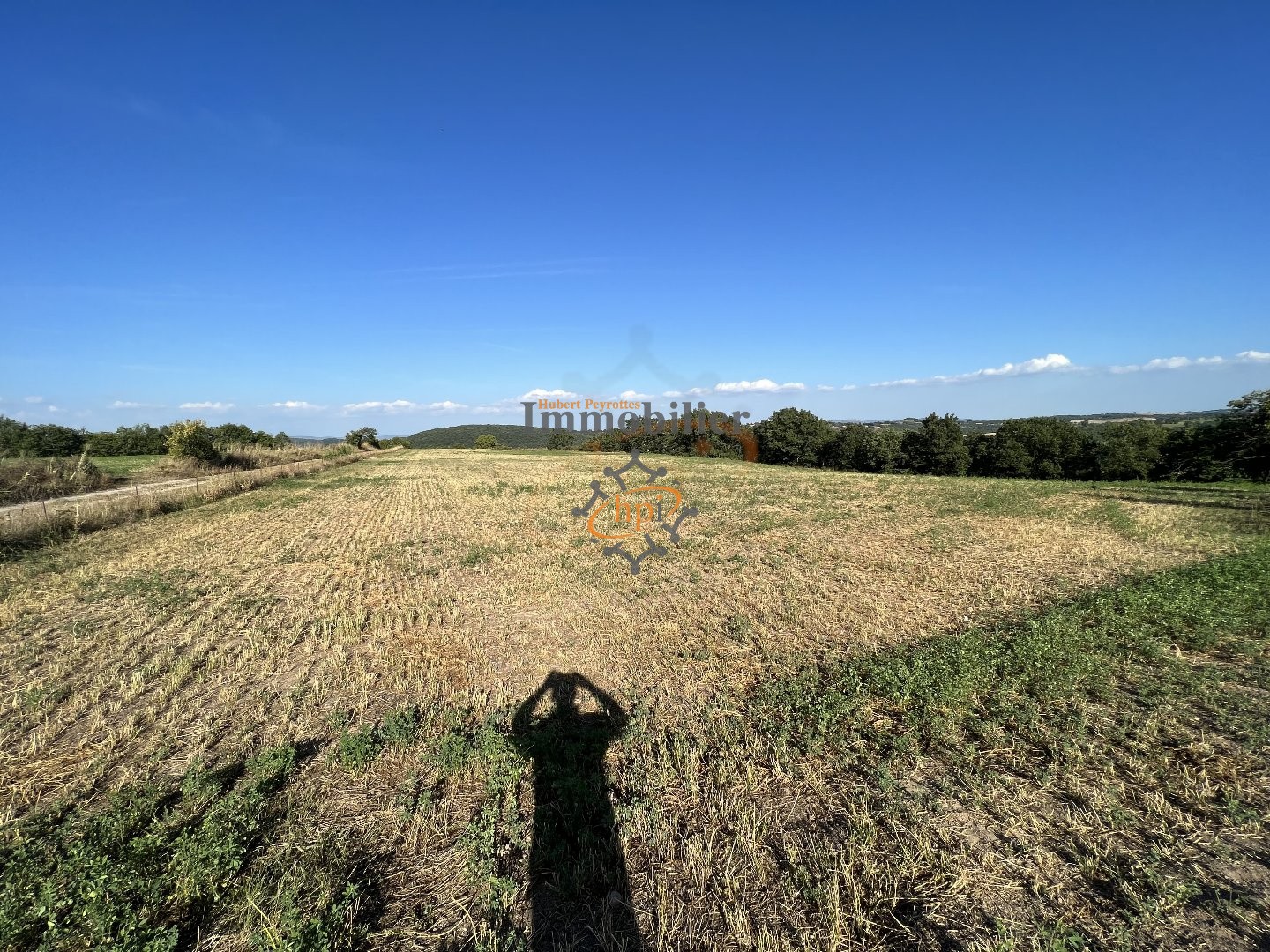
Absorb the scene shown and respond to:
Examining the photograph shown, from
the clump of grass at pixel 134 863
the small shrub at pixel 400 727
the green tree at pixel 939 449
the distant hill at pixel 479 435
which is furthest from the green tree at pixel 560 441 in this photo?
the clump of grass at pixel 134 863

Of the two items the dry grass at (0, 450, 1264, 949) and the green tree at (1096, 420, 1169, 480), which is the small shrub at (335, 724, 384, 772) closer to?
the dry grass at (0, 450, 1264, 949)

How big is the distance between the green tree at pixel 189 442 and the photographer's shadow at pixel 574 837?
1812 inches

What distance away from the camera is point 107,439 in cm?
6225

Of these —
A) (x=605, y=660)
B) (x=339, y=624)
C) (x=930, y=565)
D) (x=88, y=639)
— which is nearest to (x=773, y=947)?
(x=605, y=660)

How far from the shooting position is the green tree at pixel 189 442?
38469 mm

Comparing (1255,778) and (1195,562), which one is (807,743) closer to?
(1255,778)

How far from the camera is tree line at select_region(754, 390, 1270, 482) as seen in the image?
3659 centimetres

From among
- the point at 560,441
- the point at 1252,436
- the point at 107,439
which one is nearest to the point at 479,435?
the point at 560,441

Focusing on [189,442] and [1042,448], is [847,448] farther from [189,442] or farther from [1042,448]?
[189,442]

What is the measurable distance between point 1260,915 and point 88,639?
14.3 m

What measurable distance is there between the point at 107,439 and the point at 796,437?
9043cm

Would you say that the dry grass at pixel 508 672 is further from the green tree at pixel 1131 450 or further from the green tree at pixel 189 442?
the green tree at pixel 1131 450

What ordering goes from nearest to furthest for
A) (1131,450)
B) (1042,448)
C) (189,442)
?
(189,442) → (1131,450) → (1042,448)

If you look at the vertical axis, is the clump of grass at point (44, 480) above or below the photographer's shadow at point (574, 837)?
above
